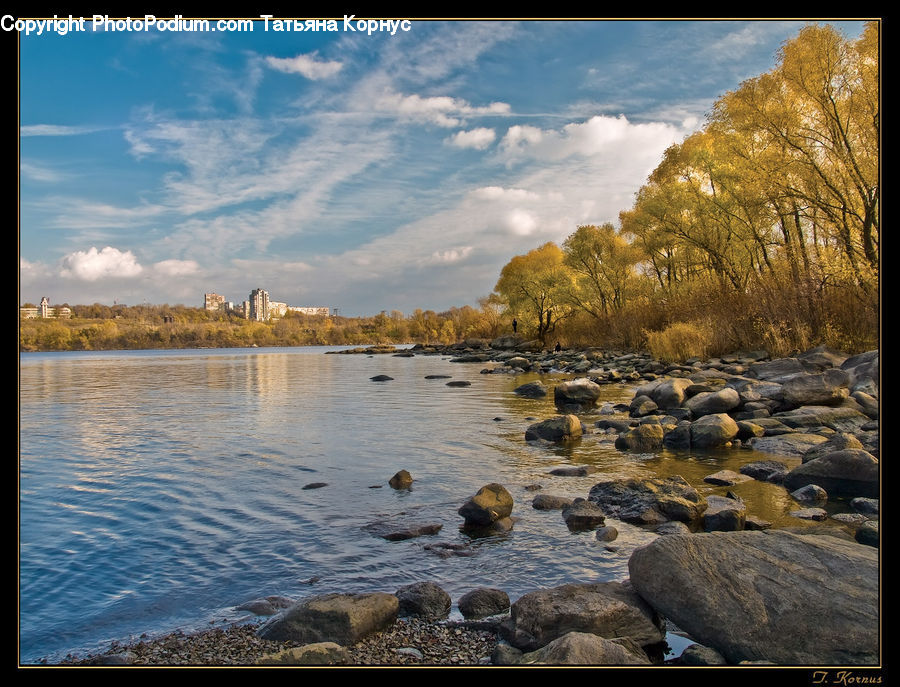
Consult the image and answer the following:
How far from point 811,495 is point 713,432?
334 centimetres

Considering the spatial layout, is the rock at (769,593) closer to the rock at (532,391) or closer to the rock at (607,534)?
the rock at (607,534)

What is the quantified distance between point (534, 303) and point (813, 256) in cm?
3660

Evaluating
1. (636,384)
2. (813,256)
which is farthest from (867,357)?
(813,256)

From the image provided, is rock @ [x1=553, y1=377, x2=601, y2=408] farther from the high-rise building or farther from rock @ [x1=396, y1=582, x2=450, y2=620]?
the high-rise building

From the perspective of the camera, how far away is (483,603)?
3.92 metres

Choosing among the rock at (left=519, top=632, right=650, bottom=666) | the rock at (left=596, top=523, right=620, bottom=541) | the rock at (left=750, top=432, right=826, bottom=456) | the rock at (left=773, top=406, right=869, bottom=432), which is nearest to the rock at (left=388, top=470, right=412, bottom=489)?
the rock at (left=596, top=523, right=620, bottom=541)

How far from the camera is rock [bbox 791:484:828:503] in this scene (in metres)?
6.08

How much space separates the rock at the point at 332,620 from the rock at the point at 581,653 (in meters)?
1.14

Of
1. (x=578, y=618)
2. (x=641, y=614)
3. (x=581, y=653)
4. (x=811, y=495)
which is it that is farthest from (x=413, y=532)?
(x=811, y=495)

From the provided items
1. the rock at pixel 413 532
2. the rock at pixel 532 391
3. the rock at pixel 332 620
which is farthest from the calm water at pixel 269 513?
the rock at pixel 532 391

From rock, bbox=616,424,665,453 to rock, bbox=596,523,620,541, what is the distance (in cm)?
450

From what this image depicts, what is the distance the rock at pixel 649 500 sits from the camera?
5688mm

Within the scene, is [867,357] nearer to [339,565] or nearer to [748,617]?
[748,617]

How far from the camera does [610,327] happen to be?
42.7m
